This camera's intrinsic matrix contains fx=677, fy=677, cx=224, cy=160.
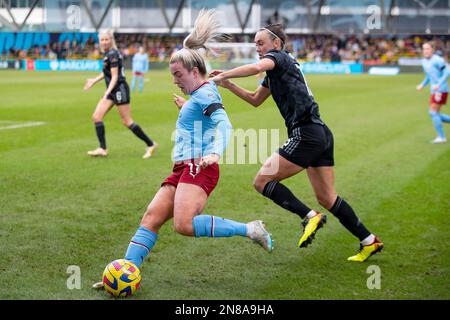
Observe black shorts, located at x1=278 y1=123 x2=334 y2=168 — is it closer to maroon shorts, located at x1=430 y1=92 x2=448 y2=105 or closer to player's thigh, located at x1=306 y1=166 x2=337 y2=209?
player's thigh, located at x1=306 y1=166 x2=337 y2=209

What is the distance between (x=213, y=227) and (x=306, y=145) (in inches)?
51.0

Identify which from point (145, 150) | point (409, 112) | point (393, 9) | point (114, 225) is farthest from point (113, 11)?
point (114, 225)

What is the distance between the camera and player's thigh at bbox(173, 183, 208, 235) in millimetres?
5535

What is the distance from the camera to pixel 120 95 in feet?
42.9

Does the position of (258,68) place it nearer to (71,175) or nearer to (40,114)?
(71,175)

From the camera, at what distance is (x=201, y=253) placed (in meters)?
6.69

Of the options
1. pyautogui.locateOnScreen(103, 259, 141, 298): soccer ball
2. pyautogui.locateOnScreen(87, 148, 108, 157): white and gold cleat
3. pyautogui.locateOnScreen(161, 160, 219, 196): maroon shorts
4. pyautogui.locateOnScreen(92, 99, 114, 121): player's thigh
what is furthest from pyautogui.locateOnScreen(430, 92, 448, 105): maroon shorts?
pyautogui.locateOnScreen(103, 259, 141, 298): soccer ball

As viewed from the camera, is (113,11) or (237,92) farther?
(113,11)

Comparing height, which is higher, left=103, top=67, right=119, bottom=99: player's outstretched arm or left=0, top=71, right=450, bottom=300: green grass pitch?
left=103, top=67, right=119, bottom=99: player's outstretched arm

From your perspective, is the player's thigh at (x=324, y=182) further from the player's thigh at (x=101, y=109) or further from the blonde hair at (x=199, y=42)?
the player's thigh at (x=101, y=109)

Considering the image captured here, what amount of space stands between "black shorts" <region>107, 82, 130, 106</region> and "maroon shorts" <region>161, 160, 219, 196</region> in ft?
24.7

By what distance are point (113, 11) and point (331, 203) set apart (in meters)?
62.0

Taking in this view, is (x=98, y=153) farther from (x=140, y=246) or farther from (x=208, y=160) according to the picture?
(x=208, y=160)

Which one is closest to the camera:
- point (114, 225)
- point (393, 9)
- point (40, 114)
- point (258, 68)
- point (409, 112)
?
point (258, 68)
